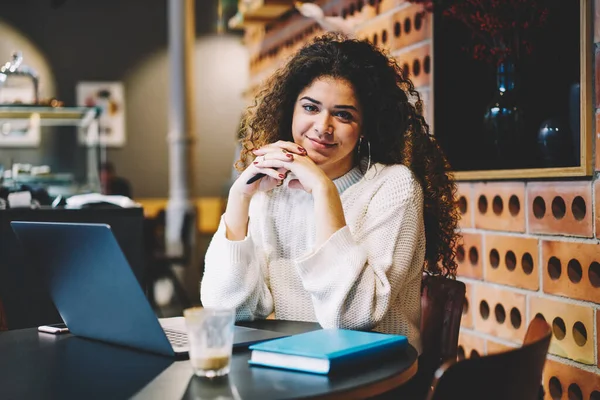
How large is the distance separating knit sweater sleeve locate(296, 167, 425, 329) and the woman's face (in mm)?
227

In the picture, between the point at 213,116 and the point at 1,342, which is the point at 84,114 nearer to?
the point at 1,342

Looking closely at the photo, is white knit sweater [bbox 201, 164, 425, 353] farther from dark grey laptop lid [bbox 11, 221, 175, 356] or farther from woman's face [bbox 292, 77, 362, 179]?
dark grey laptop lid [bbox 11, 221, 175, 356]

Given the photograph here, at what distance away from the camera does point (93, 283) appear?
127cm

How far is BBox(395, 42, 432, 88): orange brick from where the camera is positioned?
2.71m

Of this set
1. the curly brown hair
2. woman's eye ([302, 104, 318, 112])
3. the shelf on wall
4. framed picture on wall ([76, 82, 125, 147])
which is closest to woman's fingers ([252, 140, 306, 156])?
woman's eye ([302, 104, 318, 112])

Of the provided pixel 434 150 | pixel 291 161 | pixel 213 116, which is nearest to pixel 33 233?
pixel 291 161

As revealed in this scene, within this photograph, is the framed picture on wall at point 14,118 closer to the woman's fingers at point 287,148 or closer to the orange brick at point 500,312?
the woman's fingers at point 287,148

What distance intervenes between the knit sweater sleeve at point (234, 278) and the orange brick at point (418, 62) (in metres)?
1.29

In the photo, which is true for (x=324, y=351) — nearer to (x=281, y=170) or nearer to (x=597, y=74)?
(x=281, y=170)

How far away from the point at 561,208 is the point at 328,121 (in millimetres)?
753

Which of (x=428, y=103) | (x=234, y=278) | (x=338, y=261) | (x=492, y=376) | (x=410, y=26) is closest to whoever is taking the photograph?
(x=492, y=376)

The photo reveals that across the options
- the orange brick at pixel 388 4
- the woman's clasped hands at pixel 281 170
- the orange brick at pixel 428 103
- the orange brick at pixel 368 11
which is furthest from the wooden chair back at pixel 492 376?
the orange brick at pixel 368 11

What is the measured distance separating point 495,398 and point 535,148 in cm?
143

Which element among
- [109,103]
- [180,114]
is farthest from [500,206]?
[109,103]
